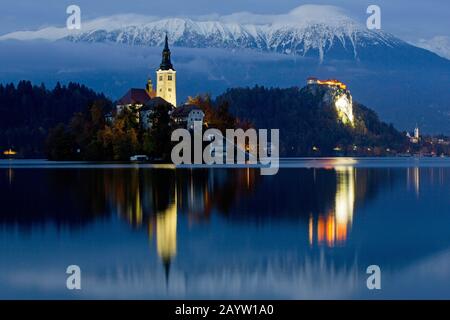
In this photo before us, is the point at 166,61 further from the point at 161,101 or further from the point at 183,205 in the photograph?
the point at 183,205

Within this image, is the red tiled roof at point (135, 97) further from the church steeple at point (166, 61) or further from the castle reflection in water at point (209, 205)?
the castle reflection in water at point (209, 205)

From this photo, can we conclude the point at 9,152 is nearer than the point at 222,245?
No

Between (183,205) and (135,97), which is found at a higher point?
(135,97)

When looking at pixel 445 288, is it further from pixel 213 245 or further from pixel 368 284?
pixel 213 245

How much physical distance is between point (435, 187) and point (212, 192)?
61.7 ft

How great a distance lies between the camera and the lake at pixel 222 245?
62.3ft

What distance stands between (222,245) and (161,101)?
113m

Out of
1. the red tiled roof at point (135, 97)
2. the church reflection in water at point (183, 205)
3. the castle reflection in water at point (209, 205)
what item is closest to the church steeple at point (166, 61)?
the red tiled roof at point (135, 97)

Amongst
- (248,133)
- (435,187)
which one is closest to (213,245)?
(435,187)

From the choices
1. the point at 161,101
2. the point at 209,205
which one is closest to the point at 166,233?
the point at 209,205

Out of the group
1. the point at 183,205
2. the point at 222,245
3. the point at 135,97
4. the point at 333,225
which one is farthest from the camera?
the point at 135,97

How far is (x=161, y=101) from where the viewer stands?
13738 cm

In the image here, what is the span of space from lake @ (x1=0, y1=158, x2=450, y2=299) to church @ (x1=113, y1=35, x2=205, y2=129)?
258ft
